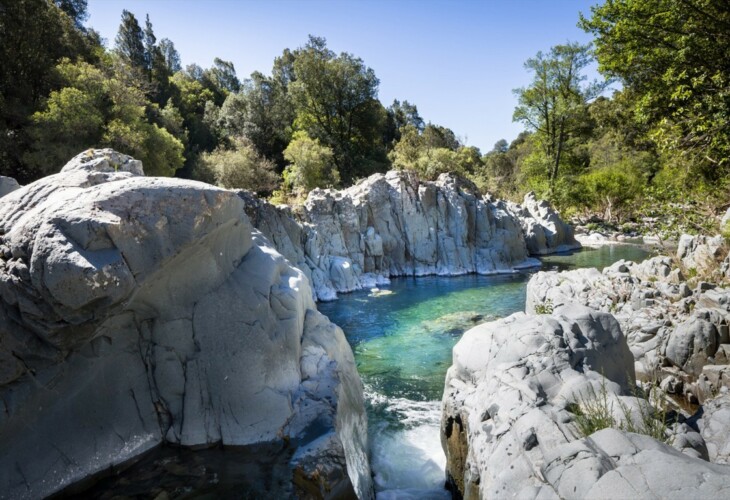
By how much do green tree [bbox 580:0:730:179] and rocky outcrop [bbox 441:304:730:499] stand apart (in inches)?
290

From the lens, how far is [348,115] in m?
40.7

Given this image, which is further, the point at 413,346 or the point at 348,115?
the point at 348,115

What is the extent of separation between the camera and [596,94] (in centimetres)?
3659

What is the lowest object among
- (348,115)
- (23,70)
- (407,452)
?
(407,452)

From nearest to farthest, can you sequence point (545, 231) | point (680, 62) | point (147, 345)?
point (147, 345)
point (680, 62)
point (545, 231)

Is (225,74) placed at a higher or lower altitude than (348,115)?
higher

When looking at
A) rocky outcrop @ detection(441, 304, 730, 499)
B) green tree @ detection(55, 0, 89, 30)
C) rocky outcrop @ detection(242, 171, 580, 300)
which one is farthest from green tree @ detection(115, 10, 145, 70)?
rocky outcrop @ detection(441, 304, 730, 499)

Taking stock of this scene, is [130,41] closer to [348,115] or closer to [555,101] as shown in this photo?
[348,115]

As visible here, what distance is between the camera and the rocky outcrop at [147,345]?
494 centimetres

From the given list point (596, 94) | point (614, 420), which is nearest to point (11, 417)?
point (614, 420)

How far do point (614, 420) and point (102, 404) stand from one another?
6.38 m

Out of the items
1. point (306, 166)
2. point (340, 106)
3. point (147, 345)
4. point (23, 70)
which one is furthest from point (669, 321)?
point (340, 106)

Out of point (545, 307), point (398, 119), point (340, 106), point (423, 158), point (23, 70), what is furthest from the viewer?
point (398, 119)

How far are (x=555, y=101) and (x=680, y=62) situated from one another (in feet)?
94.6
